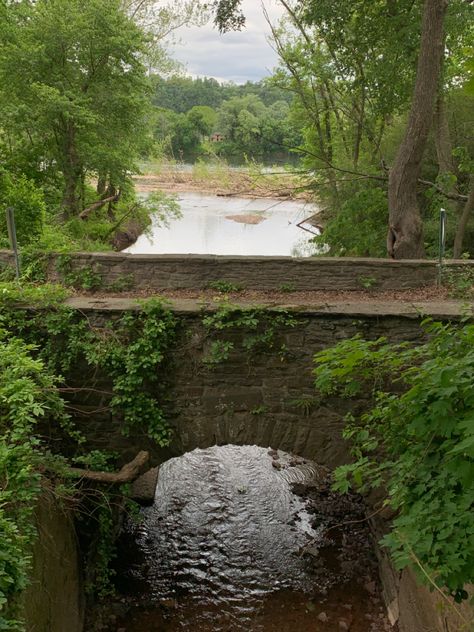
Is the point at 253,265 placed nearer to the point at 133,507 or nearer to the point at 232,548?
the point at 133,507

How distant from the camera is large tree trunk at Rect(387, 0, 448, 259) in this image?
727 cm

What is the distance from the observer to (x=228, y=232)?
69.1 feet

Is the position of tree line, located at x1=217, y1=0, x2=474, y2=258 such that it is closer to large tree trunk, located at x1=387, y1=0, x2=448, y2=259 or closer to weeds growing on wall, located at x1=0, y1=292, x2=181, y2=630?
large tree trunk, located at x1=387, y1=0, x2=448, y2=259

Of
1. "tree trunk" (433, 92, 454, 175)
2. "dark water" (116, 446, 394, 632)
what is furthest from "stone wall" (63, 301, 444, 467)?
"tree trunk" (433, 92, 454, 175)

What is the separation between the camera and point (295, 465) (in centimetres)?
877

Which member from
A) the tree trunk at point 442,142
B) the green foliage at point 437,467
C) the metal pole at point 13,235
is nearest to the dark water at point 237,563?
the green foliage at point 437,467

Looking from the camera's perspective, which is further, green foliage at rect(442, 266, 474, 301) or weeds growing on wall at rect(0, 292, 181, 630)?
green foliage at rect(442, 266, 474, 301)

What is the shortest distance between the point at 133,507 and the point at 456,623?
333 cm

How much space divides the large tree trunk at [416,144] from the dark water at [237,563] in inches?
164

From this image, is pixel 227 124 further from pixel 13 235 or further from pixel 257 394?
pixel 257 394

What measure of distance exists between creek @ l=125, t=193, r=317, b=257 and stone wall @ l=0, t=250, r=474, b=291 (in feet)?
28.5

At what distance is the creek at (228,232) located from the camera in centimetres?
1805

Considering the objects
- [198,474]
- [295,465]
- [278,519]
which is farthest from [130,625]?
[295,465]

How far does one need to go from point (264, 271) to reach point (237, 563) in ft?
11.9
